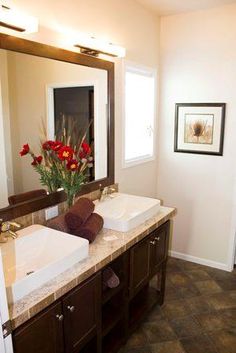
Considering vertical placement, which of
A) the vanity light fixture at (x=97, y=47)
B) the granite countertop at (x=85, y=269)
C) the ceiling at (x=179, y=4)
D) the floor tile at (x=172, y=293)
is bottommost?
the floor tile at (x=172, y=293)

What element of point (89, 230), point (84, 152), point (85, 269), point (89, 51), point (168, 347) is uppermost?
point (89, 51)

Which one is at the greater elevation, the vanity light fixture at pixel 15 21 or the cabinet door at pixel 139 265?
the vanity light fixture at pixel 15 21

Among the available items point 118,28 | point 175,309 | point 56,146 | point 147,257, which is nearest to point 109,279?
point 147,257

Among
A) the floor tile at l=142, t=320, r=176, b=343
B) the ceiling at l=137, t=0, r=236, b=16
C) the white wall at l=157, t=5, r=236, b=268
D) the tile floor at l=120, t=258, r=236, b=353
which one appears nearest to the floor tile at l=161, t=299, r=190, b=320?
the tile floor at l=120, t=258, r=236, b=353

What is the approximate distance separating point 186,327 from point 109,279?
99cm

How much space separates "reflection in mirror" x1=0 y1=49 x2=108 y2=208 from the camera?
5.75ft

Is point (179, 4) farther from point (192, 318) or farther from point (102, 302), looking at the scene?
point (192, 318)

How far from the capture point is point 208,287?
292 centimetres

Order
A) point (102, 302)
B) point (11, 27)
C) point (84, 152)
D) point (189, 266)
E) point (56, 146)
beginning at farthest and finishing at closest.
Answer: point (189, 266)
point (84, 152)
point (56, 146)
point (102, 302)
point (11, 27)

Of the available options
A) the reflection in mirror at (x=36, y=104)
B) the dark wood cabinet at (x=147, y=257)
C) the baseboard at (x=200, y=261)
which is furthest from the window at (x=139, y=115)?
the baseboard at (x=200, y=261)

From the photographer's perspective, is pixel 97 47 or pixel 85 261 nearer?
pixel 85 261

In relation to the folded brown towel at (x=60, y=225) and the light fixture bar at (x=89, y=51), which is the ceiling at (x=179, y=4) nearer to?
the light fixture bar at (x=89, y=51)

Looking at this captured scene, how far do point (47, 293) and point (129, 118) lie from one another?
2043 mm

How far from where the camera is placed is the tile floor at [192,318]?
2195mm
